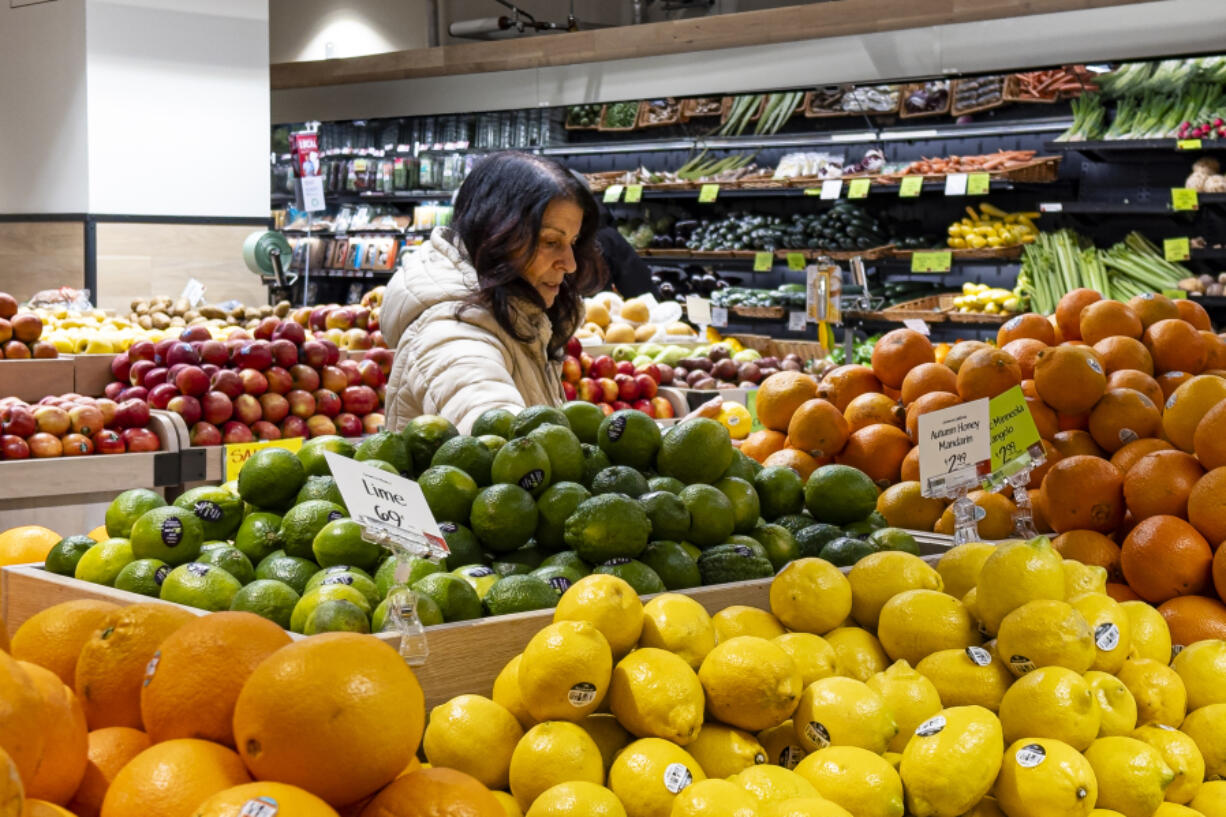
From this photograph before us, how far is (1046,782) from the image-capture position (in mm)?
1316

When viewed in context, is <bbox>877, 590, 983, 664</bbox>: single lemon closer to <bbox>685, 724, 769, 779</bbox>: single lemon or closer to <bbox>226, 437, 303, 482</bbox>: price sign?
<bbox>685, 724, 769, 779</bbox>: single lemon

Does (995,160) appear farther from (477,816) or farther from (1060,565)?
(477,816)

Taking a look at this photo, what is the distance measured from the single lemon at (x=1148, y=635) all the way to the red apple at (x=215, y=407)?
3309 mm

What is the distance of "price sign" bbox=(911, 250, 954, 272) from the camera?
22.7 ft


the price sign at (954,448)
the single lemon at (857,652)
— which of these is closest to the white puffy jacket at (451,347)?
the price sign at (954,448)

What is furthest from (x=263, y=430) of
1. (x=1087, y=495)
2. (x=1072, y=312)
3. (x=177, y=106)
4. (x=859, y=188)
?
(x=859, y=188)

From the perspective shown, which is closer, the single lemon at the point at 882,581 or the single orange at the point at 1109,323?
the single lemon at the point at 882,581

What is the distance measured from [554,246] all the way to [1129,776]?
6.64 ft

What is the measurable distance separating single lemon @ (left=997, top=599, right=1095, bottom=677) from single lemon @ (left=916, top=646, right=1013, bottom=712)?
25 mm

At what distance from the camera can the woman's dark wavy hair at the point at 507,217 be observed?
301cm

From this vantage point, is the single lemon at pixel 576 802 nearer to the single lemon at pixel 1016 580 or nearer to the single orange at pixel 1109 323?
the single lemon at pixel 1016 580

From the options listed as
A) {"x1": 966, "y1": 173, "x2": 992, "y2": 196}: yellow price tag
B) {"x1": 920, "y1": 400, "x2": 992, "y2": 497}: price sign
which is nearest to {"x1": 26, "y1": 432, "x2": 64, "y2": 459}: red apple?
{"x1": 920, "y1": 400, "x2": 992, "y2": 497}: price sign

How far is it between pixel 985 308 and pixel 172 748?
6.39 metres

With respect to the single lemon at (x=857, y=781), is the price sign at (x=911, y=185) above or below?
above
